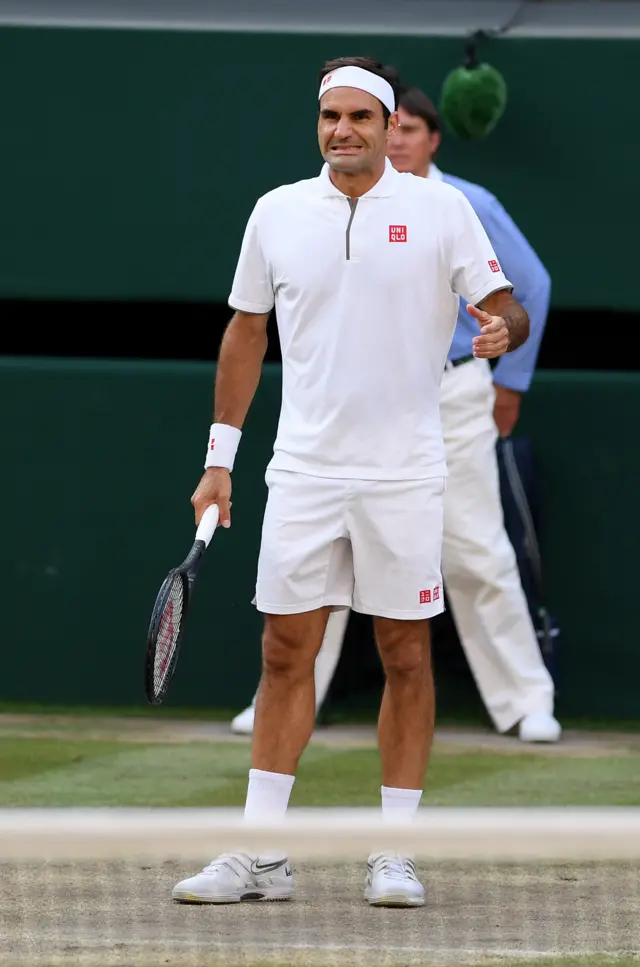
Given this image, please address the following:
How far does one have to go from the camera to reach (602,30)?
254 inches

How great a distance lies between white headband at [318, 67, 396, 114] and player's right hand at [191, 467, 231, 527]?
894mm

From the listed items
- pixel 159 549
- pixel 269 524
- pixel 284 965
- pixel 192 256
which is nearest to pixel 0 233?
pixel 192 256

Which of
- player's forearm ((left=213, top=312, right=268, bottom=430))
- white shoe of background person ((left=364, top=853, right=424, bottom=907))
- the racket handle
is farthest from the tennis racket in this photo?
white shoe of background person ((left=364, top=853, right=424, bottom=907))

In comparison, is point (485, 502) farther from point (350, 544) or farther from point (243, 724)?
point (350, 544)

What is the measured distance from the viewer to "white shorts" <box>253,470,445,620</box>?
4.05m

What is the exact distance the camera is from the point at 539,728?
5.93 meters

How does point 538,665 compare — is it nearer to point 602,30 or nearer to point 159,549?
point 159,549

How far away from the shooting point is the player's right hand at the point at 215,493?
13.6ft

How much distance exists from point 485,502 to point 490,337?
83.4 inches

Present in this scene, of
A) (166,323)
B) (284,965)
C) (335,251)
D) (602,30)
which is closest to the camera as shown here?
(284,965)

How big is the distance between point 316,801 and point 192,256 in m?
2.30

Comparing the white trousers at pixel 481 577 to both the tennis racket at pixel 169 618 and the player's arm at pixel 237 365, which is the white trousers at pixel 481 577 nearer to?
the player's arm at pixel 237 365

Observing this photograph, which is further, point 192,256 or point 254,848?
point 192,256

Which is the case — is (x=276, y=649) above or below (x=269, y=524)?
below
